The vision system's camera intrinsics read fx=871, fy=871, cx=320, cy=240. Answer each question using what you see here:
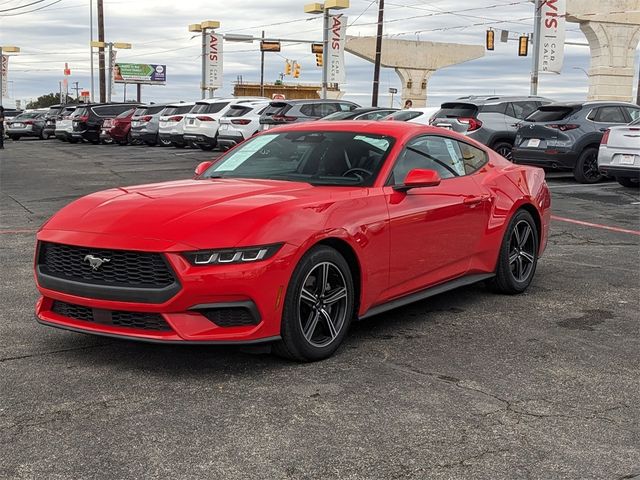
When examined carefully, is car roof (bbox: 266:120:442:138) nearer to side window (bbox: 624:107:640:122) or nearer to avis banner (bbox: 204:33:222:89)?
side window (bbox: 624:107:640:122)

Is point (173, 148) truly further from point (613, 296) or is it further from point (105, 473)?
point (105, 473)

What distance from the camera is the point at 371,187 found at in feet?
18.7

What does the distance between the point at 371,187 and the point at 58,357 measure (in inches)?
87.5

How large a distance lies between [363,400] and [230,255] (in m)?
1.05

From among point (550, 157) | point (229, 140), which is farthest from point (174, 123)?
point (550, 157)

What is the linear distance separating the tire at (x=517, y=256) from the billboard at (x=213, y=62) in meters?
45.2

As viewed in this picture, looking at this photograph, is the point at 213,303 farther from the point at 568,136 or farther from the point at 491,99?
the point at 491,99

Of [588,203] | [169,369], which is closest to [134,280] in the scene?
[169,369]

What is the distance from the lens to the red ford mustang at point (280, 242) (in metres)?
4.71

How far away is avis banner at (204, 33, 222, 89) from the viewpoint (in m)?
50.9

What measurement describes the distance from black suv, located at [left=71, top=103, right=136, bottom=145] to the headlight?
1368 inches

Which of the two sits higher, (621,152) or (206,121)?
(621,152)

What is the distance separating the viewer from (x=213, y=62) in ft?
167

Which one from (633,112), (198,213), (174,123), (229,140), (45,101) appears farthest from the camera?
(45,101)
